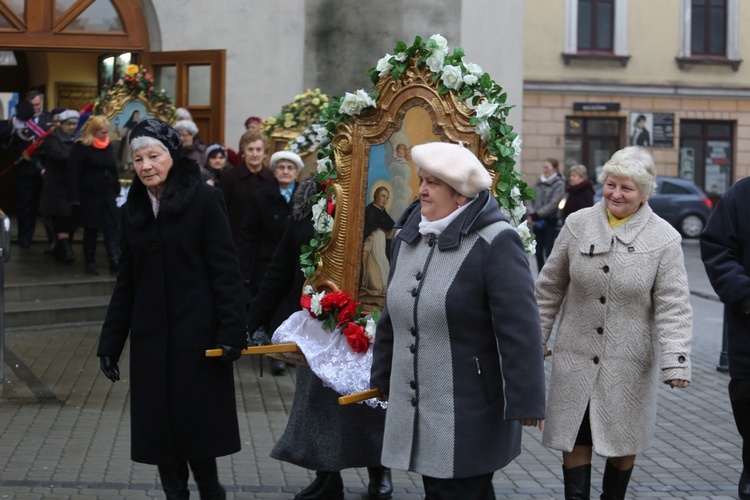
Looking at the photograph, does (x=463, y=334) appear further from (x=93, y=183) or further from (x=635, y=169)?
(x=93, y=183)

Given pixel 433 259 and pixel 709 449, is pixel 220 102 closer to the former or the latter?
pixel 709 449

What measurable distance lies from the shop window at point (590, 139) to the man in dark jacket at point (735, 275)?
30.1 meters

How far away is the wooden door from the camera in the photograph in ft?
47.9

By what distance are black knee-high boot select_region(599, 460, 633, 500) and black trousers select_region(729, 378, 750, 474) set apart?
68 centimetres

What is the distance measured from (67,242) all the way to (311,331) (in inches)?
325

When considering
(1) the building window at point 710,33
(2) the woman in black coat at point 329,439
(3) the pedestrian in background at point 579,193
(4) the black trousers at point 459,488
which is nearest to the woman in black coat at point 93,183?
(3) the pedestrian in background at point 579,193

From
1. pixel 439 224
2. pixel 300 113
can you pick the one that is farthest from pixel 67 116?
pixel 439 224

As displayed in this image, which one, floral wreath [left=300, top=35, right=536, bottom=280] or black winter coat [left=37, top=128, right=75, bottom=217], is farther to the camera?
black winter coat [left=37, top=128, right=75, bottom=217]

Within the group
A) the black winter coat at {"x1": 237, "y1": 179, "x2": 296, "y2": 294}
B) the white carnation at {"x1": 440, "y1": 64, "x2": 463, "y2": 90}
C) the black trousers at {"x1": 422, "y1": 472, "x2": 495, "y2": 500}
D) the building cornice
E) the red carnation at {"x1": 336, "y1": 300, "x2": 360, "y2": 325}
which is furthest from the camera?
the building cornice

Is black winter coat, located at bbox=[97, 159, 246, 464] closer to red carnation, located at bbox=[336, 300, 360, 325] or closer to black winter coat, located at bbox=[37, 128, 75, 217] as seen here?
red carnation, located at bbox=[336, 300, 360, 325]

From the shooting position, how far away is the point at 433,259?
4.69m

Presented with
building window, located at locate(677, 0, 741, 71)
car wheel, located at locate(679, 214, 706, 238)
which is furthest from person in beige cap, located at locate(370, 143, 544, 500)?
building window, located at locate(677, 0, 741, 71)

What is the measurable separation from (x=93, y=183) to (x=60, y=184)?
0.53 m

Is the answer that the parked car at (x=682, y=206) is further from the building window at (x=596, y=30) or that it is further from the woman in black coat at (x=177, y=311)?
the woman in black coat at (x=177, y=311)
